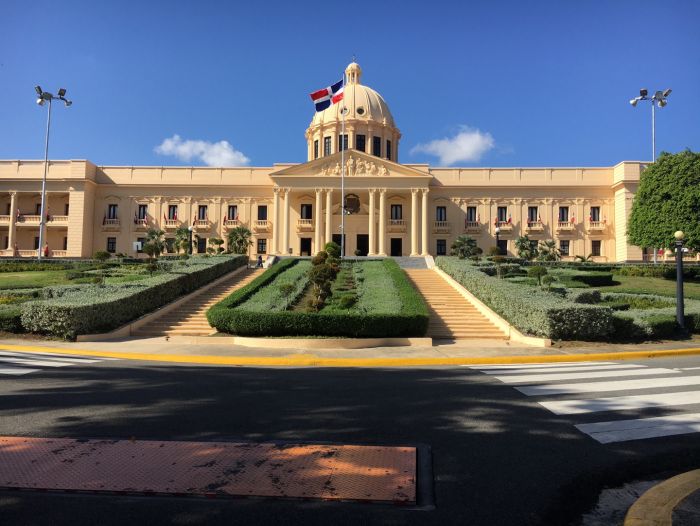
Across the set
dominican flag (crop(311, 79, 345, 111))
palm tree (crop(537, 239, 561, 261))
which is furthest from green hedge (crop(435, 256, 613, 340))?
palm tree (crop(537, 239, 561, 261))

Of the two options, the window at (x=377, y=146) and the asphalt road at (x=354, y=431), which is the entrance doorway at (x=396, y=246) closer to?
the window at (x=377, y=146)

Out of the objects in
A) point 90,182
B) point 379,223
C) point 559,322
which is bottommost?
point 559,322

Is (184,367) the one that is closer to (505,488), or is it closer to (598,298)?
(505,488)

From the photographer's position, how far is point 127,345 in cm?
1562

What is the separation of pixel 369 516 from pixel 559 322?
1294cm

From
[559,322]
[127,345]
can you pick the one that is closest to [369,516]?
[559,322]

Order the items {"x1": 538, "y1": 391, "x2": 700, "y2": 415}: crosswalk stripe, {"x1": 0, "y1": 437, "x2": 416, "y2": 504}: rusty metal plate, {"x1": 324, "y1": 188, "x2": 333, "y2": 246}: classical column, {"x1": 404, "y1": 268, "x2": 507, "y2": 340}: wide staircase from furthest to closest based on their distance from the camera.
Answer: {"x1": 324, "y1": 188, "x2": 333, "y2": 246}: classical column
{"x1": 404, "y1": 268, "x2": 507, "y2": 340}: wide staircase
{"x1": 538, "y1": 391, "x2": 700, "y2": 415}: crosswalk stripe
{"x1": 0, "y1": 437, "x2": 416, "y2": 504}: rusty metal plate

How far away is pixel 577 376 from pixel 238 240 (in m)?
42.0

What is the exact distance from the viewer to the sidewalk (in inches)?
504

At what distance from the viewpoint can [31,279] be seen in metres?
29.0

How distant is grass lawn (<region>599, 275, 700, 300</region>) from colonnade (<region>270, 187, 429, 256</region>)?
19772 mm

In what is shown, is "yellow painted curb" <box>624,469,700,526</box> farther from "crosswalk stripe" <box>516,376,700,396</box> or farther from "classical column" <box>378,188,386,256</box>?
"classical column" <box>378,188,386,256</box>

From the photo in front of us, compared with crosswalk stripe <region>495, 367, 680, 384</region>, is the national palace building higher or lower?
higher

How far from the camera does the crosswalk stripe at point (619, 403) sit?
670 cm
